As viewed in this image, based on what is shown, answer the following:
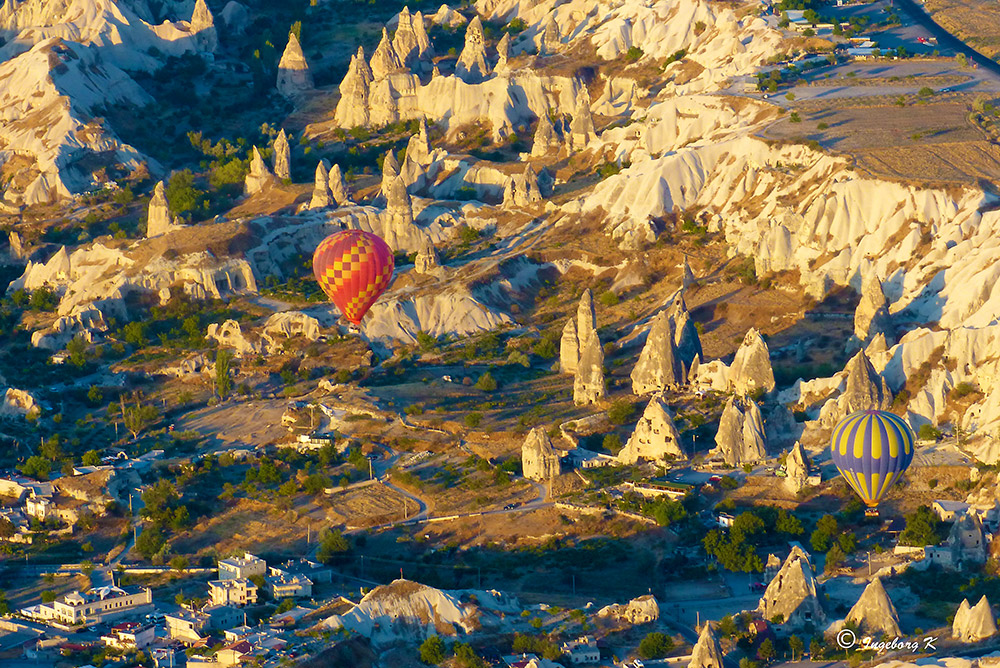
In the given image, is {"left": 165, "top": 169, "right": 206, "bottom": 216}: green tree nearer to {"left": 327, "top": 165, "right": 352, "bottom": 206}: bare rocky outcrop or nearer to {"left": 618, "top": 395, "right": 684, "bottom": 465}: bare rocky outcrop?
{"left": 327, "top": 165, "right": 352, "bottom": 206}: bare rocky outcrop

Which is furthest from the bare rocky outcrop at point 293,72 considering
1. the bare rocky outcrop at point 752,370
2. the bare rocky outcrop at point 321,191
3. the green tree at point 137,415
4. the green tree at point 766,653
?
the green tree at point 766,653

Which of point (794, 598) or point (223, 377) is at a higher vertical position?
point (223, 377)

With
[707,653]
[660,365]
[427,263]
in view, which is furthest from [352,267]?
[707,653]

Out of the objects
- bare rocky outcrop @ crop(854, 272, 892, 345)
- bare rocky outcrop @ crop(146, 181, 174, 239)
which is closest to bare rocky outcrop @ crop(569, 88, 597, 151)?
bare rocky outcrop @ crop(146, 181, 174, 239)

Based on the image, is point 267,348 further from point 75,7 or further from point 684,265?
point 75,7

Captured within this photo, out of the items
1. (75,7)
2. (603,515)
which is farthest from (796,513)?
(75,7)

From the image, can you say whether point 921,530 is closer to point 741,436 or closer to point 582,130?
point 741,436

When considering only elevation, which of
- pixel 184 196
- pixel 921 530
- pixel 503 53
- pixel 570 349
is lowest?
pixel 921 530

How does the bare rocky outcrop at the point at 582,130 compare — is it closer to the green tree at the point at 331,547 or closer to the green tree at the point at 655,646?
the green tree at the point at 331,547

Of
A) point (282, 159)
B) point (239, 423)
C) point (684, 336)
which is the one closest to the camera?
point (684, 336)
